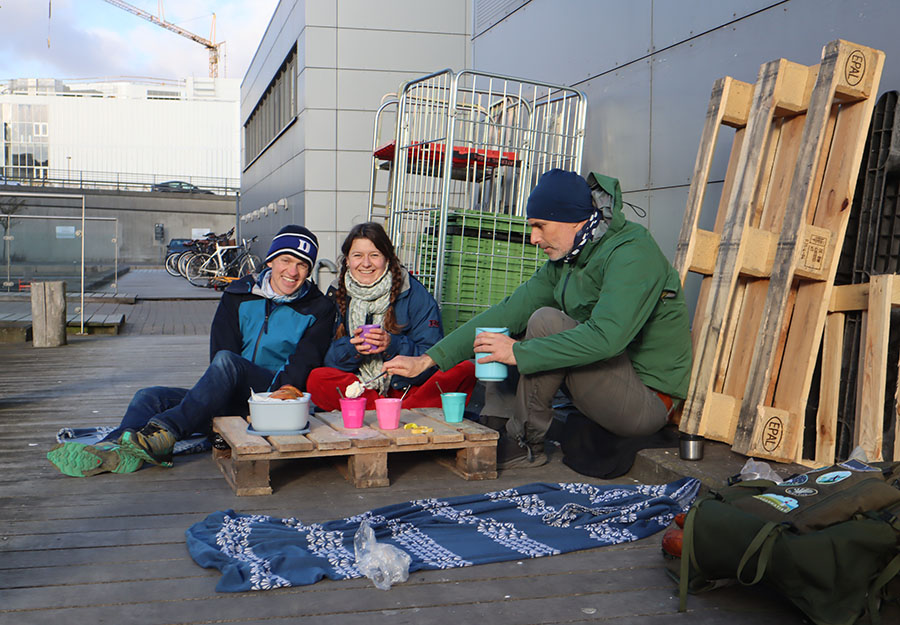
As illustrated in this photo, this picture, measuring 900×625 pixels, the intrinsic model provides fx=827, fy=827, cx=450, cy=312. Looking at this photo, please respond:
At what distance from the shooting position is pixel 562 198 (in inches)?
140

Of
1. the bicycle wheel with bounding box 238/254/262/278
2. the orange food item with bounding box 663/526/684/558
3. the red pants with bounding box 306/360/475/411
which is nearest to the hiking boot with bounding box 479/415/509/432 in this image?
the red pants with bounding box 306/360/475/411

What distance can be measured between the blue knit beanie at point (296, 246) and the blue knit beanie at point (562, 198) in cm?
120

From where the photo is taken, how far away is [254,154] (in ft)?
76.9

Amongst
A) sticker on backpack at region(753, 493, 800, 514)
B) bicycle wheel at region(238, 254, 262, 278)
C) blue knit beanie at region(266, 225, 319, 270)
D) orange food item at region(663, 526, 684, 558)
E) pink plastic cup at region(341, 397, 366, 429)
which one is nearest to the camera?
sticker on backpack at region(753, 493, 800, 514)

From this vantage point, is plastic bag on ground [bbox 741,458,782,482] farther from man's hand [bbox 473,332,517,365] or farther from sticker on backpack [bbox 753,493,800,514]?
man's hand [bbox 473,332,517,365]

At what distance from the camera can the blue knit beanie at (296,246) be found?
4168 millimetres

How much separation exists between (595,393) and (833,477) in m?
1.27

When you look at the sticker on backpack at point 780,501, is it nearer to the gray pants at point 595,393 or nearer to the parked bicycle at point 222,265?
the gray pants at point 595,393

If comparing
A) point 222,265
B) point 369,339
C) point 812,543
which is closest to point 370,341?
point 369,339

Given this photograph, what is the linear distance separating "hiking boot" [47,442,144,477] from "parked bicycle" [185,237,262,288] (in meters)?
15.4

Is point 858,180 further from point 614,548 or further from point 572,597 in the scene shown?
point 572,597

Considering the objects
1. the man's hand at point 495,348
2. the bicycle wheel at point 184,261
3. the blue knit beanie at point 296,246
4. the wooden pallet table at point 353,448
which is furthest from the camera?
the bicycle wheel at point 184,261

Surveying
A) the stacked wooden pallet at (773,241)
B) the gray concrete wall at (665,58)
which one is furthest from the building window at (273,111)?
the stacked wooden pallet at (773,241)

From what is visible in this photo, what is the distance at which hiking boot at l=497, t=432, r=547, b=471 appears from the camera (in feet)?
12.6
